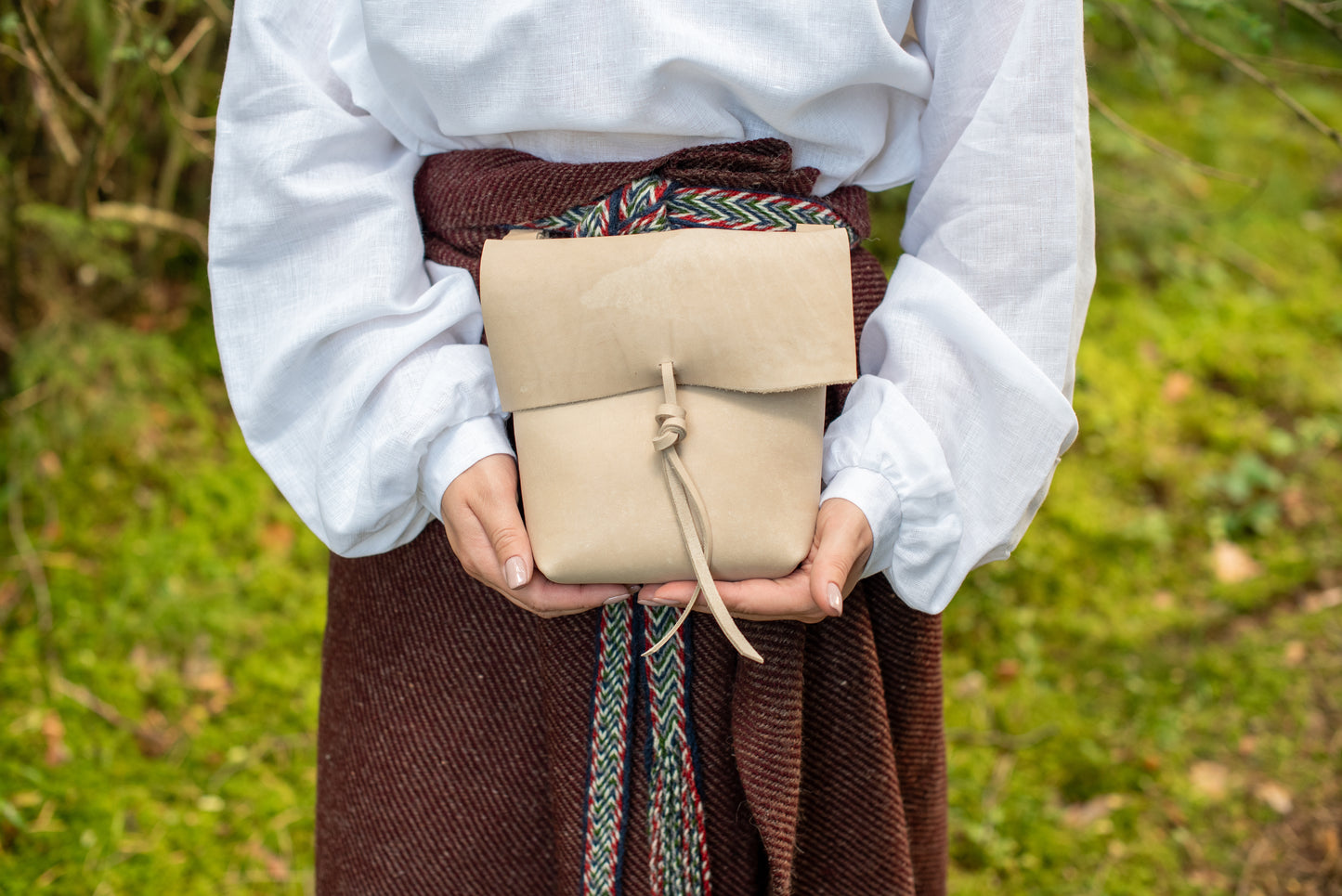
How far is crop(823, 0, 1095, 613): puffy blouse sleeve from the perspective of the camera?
1001 millimetres

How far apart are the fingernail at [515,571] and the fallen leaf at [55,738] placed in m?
1.83

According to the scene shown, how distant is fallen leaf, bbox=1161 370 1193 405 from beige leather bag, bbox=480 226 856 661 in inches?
109

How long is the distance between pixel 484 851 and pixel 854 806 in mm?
453

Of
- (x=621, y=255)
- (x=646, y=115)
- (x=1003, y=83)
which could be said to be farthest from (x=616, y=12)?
(x=1003, y=83)

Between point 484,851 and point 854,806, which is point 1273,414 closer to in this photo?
point 854,806

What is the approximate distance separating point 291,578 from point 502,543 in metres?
1.91

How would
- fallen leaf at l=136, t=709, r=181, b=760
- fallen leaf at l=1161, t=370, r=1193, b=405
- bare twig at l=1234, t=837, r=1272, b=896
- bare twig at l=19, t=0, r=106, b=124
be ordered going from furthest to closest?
fallen leaf at l=1161, t=370, r=1193, b=405 → fallen leaf at l=136, t=709, r=181, b=760 → bare twig at l=1234, t=837, r=1272, b=896 → bare twig at l=19, t=0, r=106, b=124

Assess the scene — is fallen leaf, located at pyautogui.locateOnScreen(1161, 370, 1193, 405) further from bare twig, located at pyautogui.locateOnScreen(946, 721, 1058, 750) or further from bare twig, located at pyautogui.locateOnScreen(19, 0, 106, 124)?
bare twig, located at pyautogui.locateOnScreen(19, 0, 106, 124)

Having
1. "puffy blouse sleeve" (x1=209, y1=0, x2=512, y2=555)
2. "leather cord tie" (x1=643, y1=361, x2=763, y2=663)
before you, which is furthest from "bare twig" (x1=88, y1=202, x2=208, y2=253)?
"leather cord tie" (x1=643, y1=361, x2=763, y2=663)

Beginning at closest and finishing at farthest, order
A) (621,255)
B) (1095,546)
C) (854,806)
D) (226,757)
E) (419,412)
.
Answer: (621,255), (419,412), (854,806), (226,757), (1095,546)

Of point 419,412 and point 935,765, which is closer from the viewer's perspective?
point 419,412

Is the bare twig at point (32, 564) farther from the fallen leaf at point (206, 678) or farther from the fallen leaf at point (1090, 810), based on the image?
the fallen leaf at point (1090, 810)

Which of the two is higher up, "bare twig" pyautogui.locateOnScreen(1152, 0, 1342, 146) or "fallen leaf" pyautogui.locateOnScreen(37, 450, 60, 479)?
"bare twig" pyautogui.locateOnScreen(1152, 0, 1342, 146)

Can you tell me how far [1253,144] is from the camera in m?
4.42
